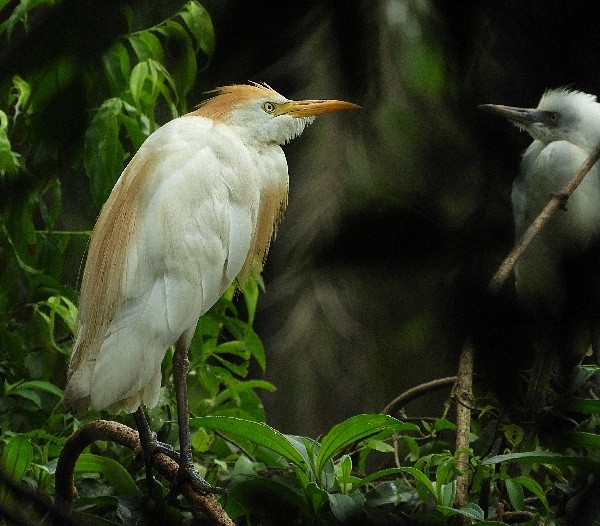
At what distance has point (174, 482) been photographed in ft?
3.59

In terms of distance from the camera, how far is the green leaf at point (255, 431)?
Answer: 988mm

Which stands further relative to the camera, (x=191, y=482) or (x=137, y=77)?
(x=137, y=77)

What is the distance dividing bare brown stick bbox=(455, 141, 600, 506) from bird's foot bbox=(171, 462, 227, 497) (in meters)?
0.29

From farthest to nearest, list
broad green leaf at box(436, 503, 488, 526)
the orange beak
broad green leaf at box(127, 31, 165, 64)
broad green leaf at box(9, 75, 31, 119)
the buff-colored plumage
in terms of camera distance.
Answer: broad green leaf at box(127, 31, 165, 64) → the buff-colored plumage → broad green leaf at box(436, 503, 488, 526) → broad green leaf at box(9, 75, 31, 119) → the orange beak

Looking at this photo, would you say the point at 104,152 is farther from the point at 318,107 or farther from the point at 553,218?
the point at 318,107

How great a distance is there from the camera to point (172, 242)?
3.53 ft

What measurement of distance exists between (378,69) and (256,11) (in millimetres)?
76

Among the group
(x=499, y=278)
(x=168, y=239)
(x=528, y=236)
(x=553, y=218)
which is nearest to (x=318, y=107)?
(x=528, y=236)

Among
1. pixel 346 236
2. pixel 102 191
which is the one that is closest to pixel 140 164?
pixel 102 191

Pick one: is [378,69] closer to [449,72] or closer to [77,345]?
[449,72]

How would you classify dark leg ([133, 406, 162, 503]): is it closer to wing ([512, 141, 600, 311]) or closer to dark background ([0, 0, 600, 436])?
wing ([512, 141, 600, 311])

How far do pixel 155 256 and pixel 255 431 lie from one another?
24 centimetres

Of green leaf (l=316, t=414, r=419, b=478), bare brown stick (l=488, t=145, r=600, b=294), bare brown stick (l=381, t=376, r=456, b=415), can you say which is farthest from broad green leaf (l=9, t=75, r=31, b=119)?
bare brown stick (l=381, t=376, r=456, b=415)

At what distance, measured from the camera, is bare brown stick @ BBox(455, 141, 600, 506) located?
32 centimetres
